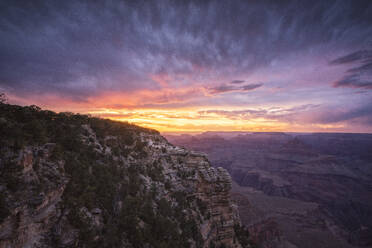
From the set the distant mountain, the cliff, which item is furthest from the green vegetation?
the distant mountain

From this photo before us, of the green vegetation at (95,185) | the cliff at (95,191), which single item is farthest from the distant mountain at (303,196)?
the green vegetation at (95,185)

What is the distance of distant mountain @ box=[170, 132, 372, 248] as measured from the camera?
5594cm

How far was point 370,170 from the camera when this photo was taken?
4857 inches

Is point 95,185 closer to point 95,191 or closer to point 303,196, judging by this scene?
point 95,191

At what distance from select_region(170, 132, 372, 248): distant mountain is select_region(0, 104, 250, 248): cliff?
48.4 meters

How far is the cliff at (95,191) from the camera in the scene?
6.03 metres

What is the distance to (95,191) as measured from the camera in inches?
338

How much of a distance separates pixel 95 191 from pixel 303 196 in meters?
127

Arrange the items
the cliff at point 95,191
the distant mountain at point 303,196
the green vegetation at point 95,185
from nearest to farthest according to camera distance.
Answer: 1. the cliff at point 95,191
2. the green vegetation at point 95,185
3. the distant mountain at point 303,196

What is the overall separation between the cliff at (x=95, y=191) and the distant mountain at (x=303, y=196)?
48.4 metres

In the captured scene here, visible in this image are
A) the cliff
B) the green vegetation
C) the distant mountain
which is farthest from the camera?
the distant mountain

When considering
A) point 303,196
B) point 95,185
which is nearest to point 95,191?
point 95,185

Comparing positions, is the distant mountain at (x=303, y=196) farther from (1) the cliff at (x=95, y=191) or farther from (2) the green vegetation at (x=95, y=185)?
(2) the green vegetation at (x=95, y=185)

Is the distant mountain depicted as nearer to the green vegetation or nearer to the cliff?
the cliff
